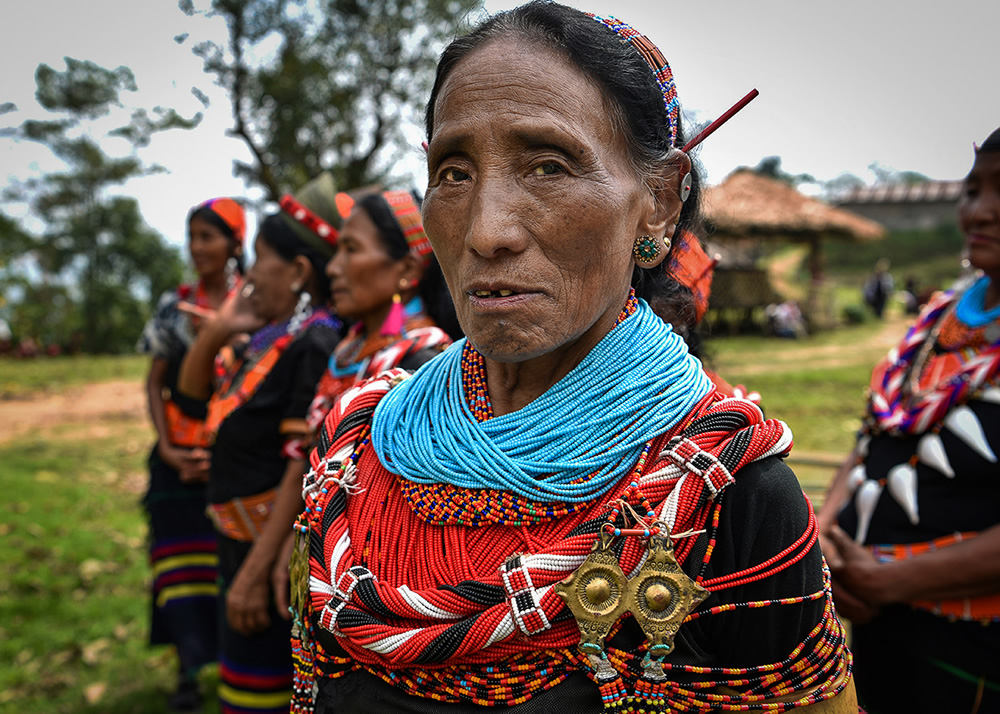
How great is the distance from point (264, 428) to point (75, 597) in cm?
317

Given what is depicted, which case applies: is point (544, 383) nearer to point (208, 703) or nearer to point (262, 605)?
point (262, 605)

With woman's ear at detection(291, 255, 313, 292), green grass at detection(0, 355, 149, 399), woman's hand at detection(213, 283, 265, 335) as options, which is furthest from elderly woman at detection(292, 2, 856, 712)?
green grass at detection(0, 355, 149, 399)

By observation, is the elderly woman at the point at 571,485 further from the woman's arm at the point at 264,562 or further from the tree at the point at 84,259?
the tree at the point at 84,259

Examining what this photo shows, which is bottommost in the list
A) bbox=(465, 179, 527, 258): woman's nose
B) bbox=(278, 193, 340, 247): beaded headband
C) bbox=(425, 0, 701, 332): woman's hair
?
bbox=(278, 193, 340, 247): beaded headband

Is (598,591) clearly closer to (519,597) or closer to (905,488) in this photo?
(519,597)

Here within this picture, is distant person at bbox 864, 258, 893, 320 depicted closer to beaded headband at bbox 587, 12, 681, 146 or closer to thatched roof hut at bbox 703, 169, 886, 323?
thatched roof hut at bbox 703, 169, 886, 323

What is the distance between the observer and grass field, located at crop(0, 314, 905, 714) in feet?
13.8

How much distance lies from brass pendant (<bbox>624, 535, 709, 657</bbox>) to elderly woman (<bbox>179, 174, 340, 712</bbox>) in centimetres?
190

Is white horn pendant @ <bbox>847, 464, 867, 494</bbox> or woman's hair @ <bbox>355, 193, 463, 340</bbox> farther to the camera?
woman's hair @ <bbox>355, 193, 463, 340</bbox>

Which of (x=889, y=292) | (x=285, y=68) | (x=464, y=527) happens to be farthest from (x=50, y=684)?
(x=889, y=292)

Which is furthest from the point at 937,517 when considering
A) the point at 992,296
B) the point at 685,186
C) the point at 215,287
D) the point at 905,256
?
the point at 905,256

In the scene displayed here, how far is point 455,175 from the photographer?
4.47ft

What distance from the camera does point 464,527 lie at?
137cm

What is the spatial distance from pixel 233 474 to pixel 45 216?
22480mm
